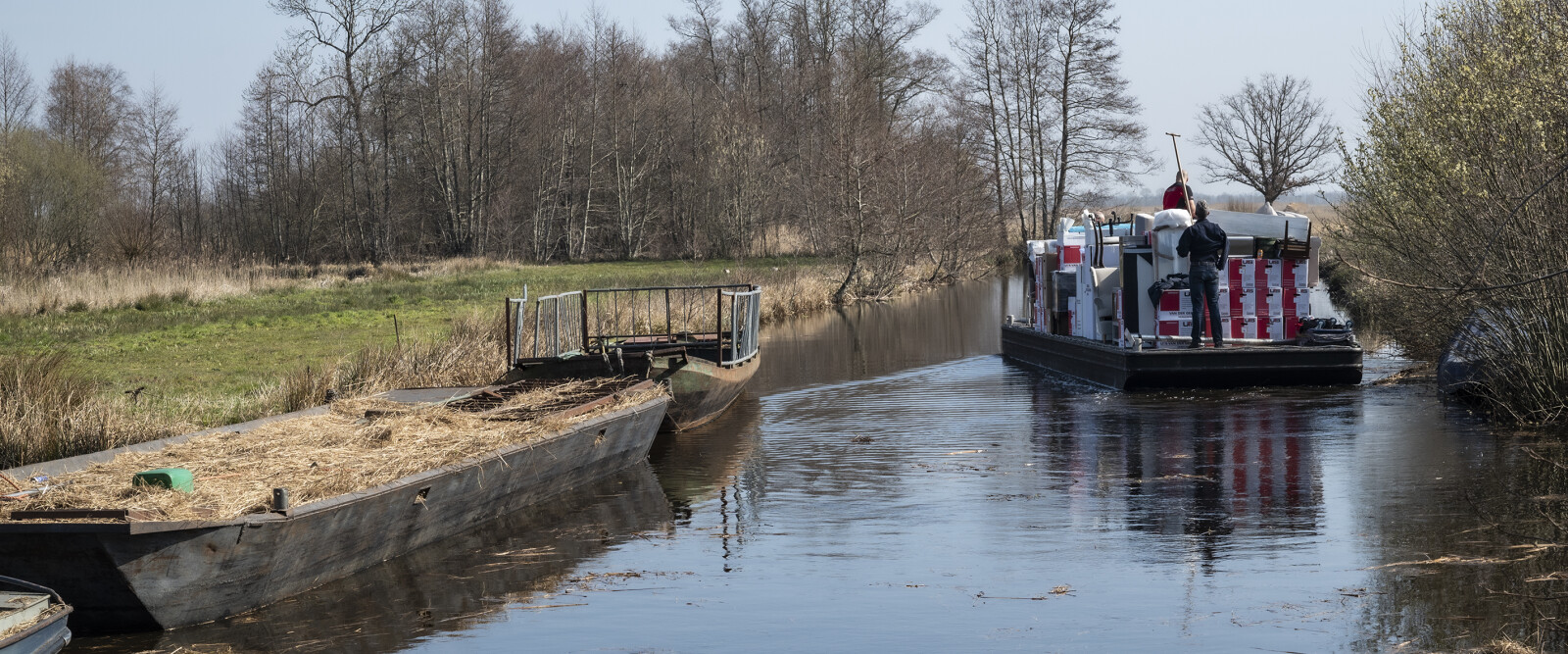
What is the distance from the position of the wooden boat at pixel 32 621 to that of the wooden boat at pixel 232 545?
0.49 metres

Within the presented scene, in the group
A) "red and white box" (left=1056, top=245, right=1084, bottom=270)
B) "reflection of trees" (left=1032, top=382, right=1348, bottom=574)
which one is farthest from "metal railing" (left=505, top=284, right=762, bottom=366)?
"red and white box" (left=1056, top=245, right=1084, bottom=270)

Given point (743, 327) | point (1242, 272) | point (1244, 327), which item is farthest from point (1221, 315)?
point (743, 327)

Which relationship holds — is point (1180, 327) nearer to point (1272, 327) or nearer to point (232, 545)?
point (1272, 327)

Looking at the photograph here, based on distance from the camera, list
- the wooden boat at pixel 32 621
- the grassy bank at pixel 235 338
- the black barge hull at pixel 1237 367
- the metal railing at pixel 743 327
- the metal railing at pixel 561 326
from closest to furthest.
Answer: the wooden boat at pixel 32 621 → the grassy bank at pixel 235 338 → the metal railing at pixel 561 326 → the metal railing at pixel 743 327 → the black barge hull at pixel 1237 367

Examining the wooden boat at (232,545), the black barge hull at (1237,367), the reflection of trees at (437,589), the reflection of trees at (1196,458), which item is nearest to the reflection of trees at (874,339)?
the reflection of trees at (1196,458)

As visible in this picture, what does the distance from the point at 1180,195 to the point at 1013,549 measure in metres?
11.6

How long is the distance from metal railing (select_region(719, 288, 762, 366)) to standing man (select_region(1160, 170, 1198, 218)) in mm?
6425

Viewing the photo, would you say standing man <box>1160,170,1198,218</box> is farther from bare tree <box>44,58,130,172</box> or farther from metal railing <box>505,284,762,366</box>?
bare tree <box>44,58,130,172</box>

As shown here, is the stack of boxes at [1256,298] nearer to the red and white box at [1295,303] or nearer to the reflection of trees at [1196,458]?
the red and white box at [1295,303]

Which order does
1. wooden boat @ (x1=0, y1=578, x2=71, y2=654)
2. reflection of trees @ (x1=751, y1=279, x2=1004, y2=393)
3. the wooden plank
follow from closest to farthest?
1. wooden boat @ (x1=0, y1=578, x2=71, y2=654)
2. the wooden plank
3. reflection of trees @ (x1=751, y1=279, x2=1004, y2=393)

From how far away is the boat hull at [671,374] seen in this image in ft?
50.5

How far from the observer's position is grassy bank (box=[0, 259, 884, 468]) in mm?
12953

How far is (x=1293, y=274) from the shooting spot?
19.1m

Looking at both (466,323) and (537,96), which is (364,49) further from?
(466,323)
